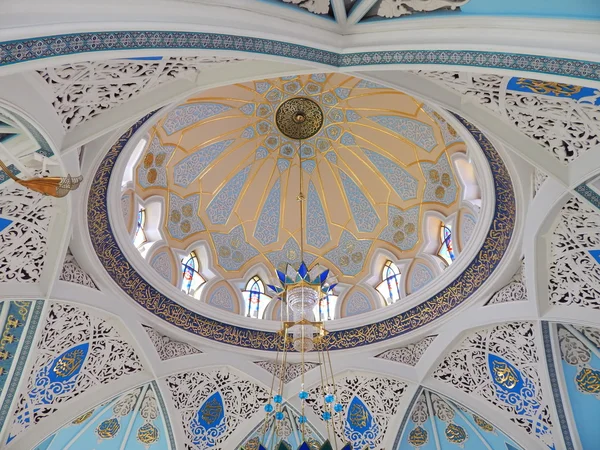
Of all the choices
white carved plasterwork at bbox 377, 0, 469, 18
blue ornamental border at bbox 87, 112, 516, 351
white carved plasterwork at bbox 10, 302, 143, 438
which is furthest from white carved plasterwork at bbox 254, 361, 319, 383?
white carved plasterwork at bbox 377, 0, 469, 18

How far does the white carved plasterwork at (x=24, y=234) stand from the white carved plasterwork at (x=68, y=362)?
59 cm

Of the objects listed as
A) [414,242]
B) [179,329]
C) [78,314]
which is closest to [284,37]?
[78,314]

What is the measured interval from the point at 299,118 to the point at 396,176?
67.3 inches

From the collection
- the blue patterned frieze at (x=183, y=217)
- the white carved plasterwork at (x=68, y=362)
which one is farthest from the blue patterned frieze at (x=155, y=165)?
the white carved plasterwork at (x=68, y=362)

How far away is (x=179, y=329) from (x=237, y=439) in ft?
5.53

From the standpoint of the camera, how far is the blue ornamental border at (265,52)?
3599 mm

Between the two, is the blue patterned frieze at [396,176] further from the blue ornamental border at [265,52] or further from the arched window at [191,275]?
the blue ornamental border at [265,52]

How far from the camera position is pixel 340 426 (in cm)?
830

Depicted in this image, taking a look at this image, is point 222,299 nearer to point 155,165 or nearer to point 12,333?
point 155,165

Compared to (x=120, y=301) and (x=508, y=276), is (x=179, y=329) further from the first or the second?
(x=508, y=276)

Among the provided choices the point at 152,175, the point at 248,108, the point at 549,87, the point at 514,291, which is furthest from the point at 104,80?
the point at 514,291

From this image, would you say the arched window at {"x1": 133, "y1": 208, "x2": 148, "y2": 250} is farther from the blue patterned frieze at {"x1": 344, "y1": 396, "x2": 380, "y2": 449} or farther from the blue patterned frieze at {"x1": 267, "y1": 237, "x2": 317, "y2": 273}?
the blue patterned frieze at {"x1": 344, "y1": 396, "x2": 380, "y2": 449}

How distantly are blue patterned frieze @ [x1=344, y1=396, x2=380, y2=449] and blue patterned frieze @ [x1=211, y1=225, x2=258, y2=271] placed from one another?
108 inches

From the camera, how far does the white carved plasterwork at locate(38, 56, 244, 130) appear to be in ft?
14.2
